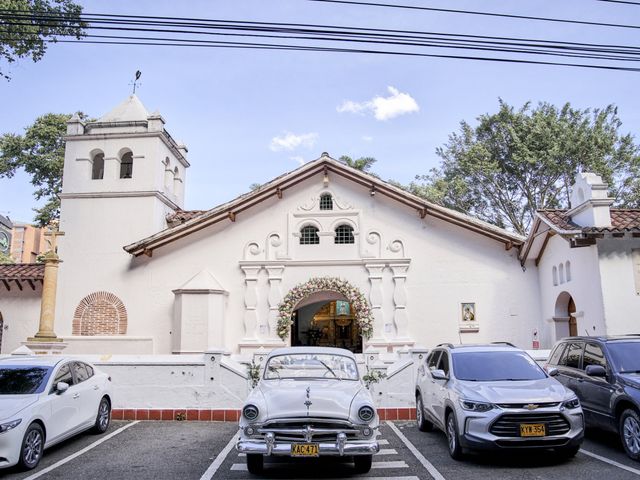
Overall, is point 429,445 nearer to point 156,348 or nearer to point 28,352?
point 28,352

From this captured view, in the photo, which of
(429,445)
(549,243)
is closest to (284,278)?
(549,243)

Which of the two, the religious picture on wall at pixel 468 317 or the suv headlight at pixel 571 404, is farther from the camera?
the religious picture on wall at pixel 468 317

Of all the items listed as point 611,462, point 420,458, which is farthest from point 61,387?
point 611,462

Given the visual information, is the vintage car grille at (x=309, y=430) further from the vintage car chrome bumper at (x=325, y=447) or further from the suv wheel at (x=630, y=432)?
the suv wheel at (x=630, y=432)

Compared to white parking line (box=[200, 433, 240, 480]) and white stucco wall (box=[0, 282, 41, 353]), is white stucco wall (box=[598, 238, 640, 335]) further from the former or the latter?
white stucco wall (box=[0, 282, 41, 353])

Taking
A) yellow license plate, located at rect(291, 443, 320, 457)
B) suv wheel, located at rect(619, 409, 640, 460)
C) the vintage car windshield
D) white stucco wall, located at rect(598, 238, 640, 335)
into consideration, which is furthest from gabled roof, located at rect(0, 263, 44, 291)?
suv wheel, located at rect(619, 409, 640, 460)

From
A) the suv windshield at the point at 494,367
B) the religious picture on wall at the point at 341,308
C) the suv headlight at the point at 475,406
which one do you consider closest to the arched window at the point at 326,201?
the religious picture on wall at the point at 341,308

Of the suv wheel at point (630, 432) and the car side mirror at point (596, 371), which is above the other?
the car side mirror at point (596, 371)

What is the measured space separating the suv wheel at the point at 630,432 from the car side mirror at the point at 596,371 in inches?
29.2

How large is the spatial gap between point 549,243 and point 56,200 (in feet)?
78.9

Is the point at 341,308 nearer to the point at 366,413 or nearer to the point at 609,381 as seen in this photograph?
the point at 609,381

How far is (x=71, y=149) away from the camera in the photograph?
66.0ft

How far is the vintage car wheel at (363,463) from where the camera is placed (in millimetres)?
7258

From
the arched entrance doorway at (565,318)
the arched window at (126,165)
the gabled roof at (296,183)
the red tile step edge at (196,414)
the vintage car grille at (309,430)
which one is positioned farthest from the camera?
the arched window at (126,165)
